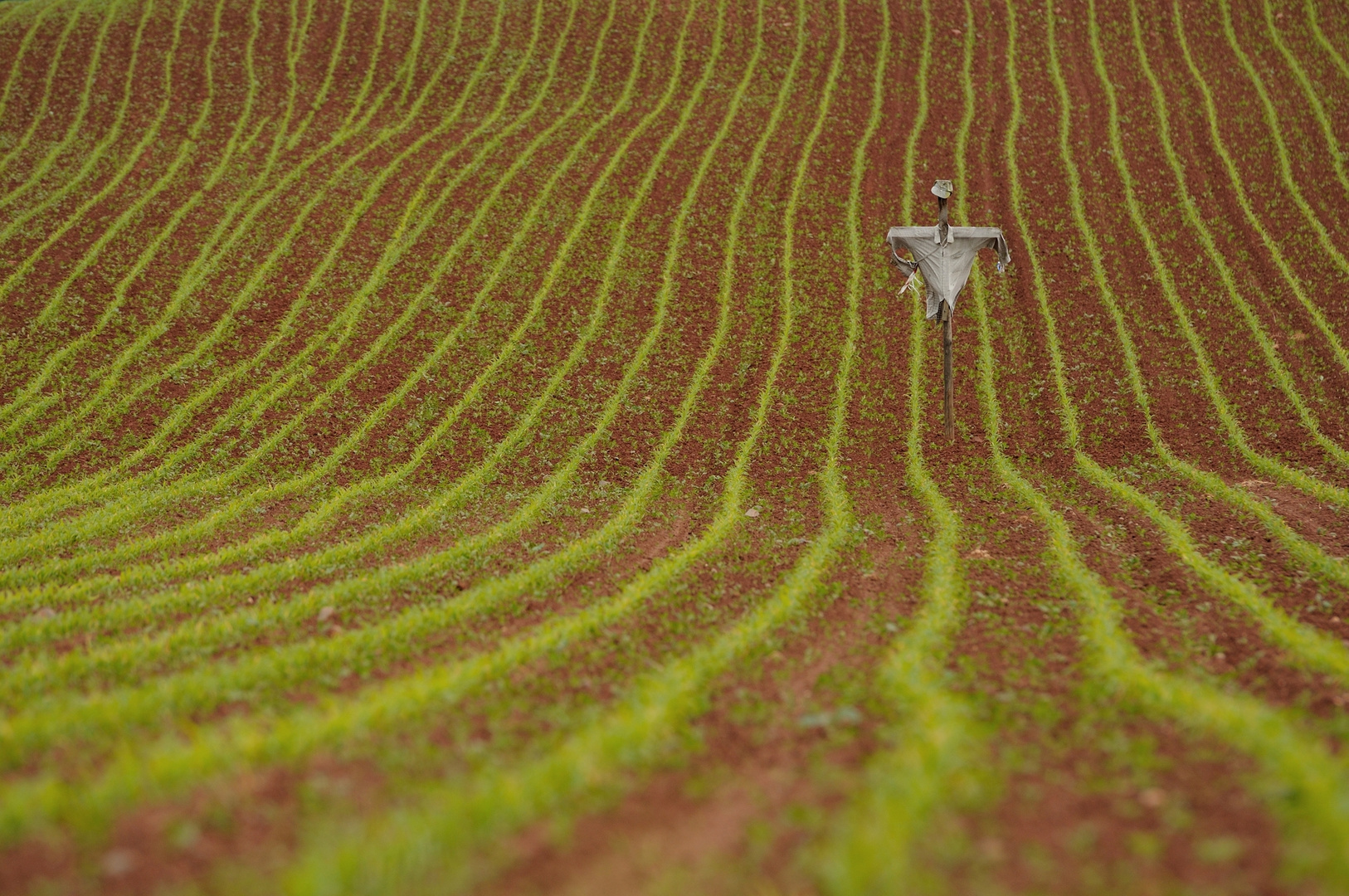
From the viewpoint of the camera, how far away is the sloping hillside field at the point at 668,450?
4477mm

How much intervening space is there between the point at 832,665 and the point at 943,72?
31045 mm

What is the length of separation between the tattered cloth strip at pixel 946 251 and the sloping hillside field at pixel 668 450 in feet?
9.34

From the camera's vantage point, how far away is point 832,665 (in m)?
7.09

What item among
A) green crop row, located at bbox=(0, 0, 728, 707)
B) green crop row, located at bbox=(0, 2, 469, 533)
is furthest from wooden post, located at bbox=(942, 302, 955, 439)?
green crop row, located at bbox=(0, 2, 469, 533)

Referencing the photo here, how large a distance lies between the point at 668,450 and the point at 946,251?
231 inches

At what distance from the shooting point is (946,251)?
587 inches

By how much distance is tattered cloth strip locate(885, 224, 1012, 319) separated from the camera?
14.9 meters

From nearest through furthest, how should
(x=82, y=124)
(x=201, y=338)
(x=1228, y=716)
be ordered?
(x=1228, y=716)
(x=201, y=338)
(x=82, y=124)

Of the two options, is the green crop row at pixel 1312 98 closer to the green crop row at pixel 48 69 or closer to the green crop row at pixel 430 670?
the green crop row at pixel 430 670

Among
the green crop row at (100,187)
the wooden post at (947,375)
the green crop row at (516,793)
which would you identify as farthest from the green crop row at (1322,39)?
the green crop row at (100,187)

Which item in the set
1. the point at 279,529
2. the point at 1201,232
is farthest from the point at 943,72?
the point at 279,529

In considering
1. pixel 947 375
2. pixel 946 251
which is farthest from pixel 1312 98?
pixel 947 375

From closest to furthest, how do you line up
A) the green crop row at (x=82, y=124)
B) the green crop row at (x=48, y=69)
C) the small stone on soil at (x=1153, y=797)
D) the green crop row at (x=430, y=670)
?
the small stone on soil at (x=1153, y=797) < the green crop row at (x=430, y=670) < the green crop row at (x=82, y=124) < the green crop row at (x=48, y=69)

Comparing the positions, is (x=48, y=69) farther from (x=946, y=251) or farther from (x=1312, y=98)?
(x=1312, y=98)
